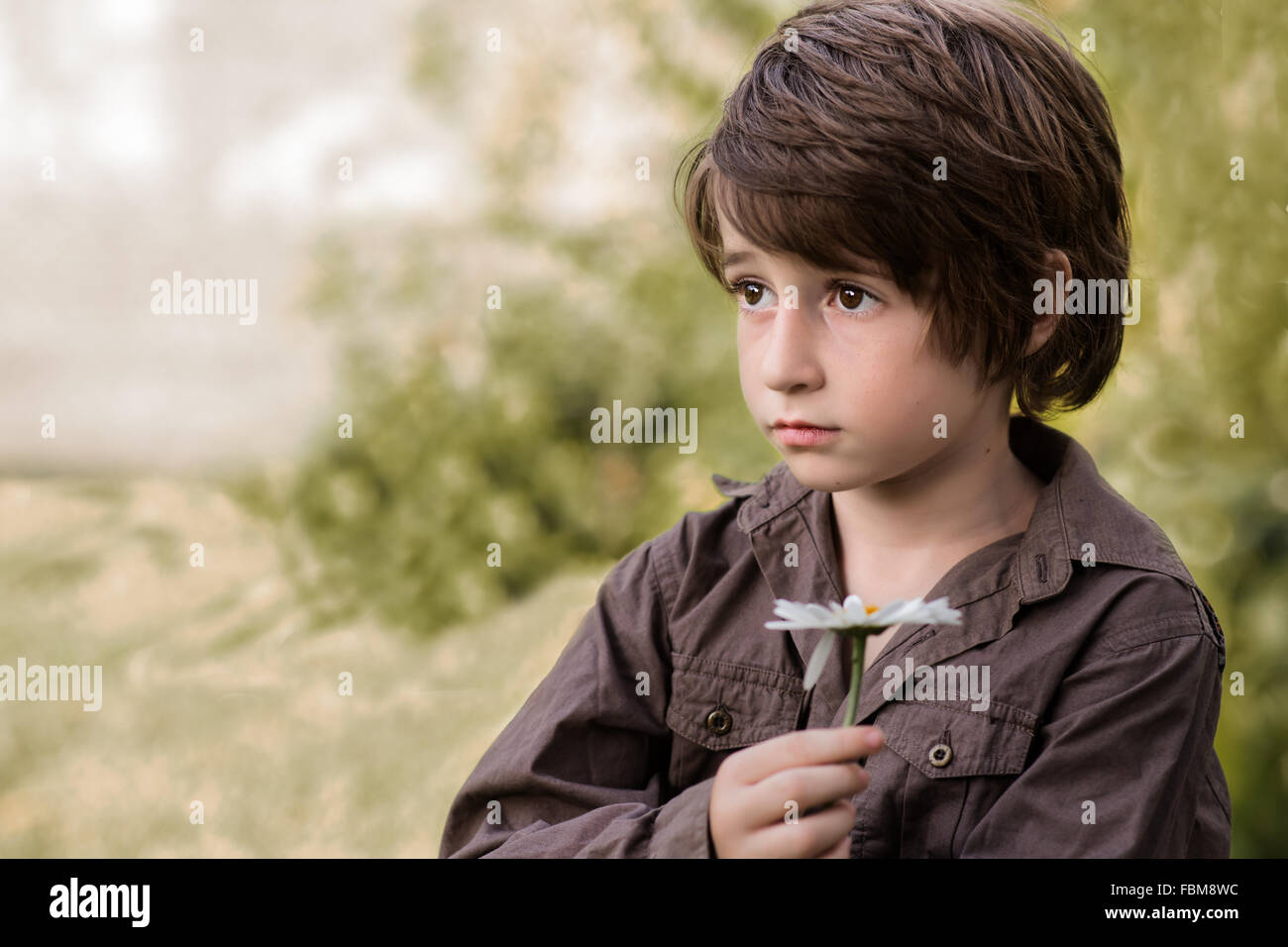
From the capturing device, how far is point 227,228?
184 cm

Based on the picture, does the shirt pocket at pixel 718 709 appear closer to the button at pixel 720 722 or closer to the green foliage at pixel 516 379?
the button at pixel 720 722

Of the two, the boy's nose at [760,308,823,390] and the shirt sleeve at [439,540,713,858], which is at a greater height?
the boy's nose at [760,308,823,390]

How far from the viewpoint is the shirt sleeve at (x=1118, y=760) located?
661 mm

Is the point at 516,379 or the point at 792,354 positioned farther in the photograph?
the point at 516,379

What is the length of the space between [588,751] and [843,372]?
0.93 ft

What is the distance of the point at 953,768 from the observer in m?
0.71

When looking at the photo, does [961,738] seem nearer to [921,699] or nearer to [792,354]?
[921,699]

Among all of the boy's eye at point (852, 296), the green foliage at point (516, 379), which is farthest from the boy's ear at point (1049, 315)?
the green foliage at point (516, 379)

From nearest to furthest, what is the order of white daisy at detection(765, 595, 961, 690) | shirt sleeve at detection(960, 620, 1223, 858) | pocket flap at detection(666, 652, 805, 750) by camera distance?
white daisy at detection(765, 595, 961, 690) < shirt sleeve at detection(960, 620, 1223, 858) < pocket flap at detection(666, 652, 805, 750)

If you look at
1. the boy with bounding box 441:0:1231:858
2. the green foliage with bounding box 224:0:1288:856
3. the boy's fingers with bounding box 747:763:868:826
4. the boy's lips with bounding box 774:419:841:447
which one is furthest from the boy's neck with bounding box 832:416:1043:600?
the green foliage with bounding box 224:0:1288:856

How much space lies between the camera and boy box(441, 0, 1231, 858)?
68cm

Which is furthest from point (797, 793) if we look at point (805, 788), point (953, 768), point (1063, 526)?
point (1063, 526)

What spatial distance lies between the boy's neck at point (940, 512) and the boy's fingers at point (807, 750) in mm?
197

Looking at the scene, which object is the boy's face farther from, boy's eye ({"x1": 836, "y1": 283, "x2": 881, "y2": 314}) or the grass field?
the grass field
